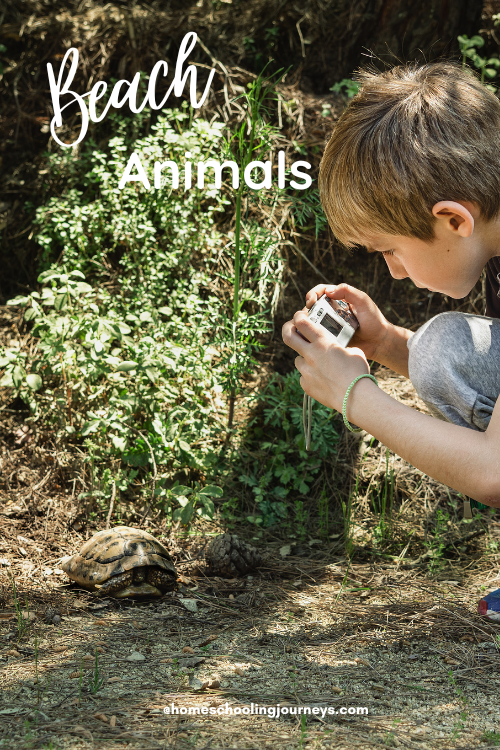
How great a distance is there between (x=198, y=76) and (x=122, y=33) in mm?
586

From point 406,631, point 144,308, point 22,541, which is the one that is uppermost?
point 144,308

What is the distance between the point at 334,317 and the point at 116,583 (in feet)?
4.18

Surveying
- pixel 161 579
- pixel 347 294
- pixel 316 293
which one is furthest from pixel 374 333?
pixel 161 579

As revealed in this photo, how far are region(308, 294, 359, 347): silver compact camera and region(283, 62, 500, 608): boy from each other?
0.11m

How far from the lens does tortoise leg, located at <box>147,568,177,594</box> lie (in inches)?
98.7

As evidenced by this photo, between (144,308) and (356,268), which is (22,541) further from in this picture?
(356,268)

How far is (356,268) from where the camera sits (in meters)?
3.98

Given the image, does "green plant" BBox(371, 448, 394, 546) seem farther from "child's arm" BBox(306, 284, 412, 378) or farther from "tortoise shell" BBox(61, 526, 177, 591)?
"tortoise shell" BBox(61, 526, 177, 591)

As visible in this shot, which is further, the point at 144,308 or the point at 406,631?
the point at 144,308

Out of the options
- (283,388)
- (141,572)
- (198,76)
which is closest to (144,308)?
(283,388)

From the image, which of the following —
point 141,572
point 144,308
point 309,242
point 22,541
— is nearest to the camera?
point 141,572

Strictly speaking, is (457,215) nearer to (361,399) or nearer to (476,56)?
(361,399)

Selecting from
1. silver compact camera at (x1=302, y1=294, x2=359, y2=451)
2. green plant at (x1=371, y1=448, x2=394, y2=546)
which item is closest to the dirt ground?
green plant at (x1=371, y1=448, x2=394, y2=546)

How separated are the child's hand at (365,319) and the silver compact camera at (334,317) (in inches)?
3.6
